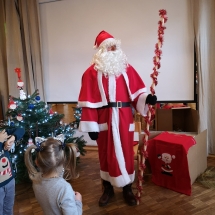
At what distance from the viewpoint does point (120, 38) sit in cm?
316

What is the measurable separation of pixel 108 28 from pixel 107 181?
2152 millimetres

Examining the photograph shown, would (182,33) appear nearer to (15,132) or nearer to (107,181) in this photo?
(107,181)

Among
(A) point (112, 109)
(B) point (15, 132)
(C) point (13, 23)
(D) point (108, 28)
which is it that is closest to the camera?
(B) point (15, 132)

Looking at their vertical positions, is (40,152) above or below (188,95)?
below

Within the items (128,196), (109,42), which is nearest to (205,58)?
(109,42)

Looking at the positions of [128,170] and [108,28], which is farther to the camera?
[108,28]

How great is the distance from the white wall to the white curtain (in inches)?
4.3

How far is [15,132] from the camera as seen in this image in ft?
5.34

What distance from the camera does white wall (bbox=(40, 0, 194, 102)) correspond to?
9.50 feet

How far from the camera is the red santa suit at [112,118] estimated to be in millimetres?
1900

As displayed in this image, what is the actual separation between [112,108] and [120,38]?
63.0 inches

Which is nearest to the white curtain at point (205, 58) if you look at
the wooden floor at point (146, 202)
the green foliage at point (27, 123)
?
the wooden floor at point (146, 202)

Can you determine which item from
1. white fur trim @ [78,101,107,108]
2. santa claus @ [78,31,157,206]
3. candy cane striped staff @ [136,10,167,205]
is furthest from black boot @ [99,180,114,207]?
white fur trim @ [78,101,107,108]

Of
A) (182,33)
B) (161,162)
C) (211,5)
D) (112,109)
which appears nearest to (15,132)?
(112,109)
